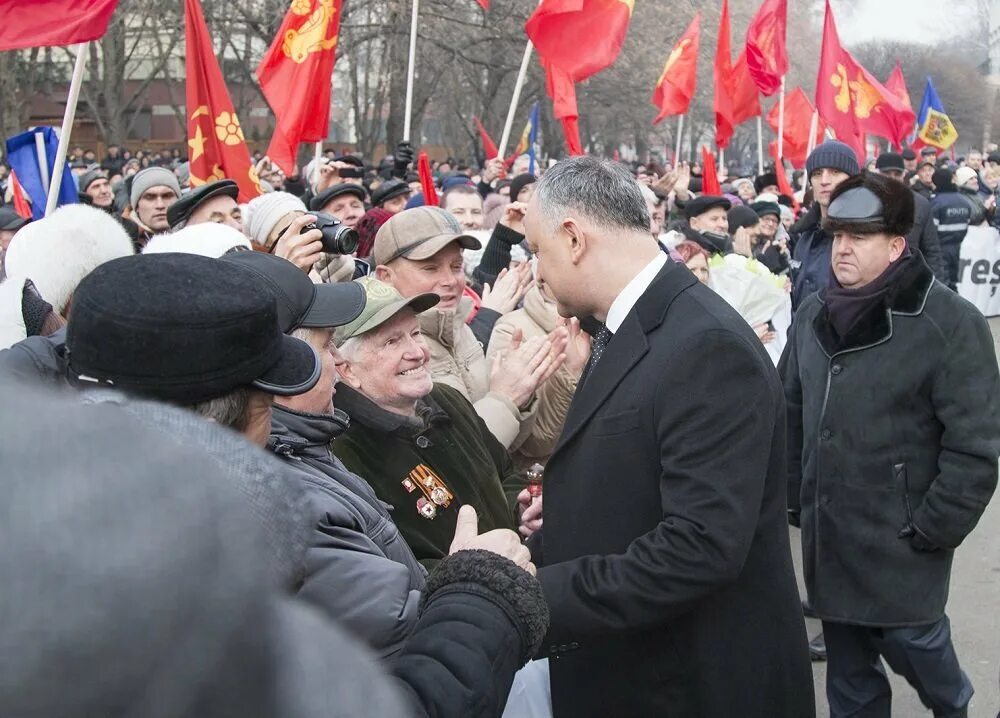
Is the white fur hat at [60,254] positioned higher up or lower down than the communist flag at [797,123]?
higher up

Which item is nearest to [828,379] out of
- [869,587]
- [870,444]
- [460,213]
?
[870,444]

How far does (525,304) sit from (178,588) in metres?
4.42

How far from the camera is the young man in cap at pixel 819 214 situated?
7.05 m

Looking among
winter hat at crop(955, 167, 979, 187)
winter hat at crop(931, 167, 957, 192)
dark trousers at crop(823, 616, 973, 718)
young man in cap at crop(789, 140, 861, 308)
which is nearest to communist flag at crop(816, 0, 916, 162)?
winter hat at crop(931, 167, 957, 192)

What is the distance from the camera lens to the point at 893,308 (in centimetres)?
387

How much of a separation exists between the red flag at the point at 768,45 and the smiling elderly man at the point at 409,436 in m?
9.97

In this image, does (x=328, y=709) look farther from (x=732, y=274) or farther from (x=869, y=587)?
(x=732, y=274)

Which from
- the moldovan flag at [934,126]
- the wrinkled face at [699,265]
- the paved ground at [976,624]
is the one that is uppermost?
the wrinkled face at [699,265]

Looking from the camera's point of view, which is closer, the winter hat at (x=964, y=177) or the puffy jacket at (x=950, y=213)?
the puffy jacket at (x=950, y=213)

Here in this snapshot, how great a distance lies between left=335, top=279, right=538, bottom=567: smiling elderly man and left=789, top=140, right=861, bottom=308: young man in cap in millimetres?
4089

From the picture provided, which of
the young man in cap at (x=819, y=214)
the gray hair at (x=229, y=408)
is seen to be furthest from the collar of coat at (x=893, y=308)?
the young man in cap at (x=819, y=214)

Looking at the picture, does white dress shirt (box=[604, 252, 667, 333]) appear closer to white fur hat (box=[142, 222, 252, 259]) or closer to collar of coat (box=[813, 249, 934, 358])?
white fur hat (box=[142, 222, 252, 259])

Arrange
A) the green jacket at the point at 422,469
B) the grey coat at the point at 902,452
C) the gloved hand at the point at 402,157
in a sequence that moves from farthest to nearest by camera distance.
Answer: the gloved hand at the point at 402,157 → the grey coat at the point at 902,452 → the green jacket at the point at 422,469

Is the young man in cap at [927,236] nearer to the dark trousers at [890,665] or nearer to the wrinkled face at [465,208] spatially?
the wrinkled face at [465,208]
